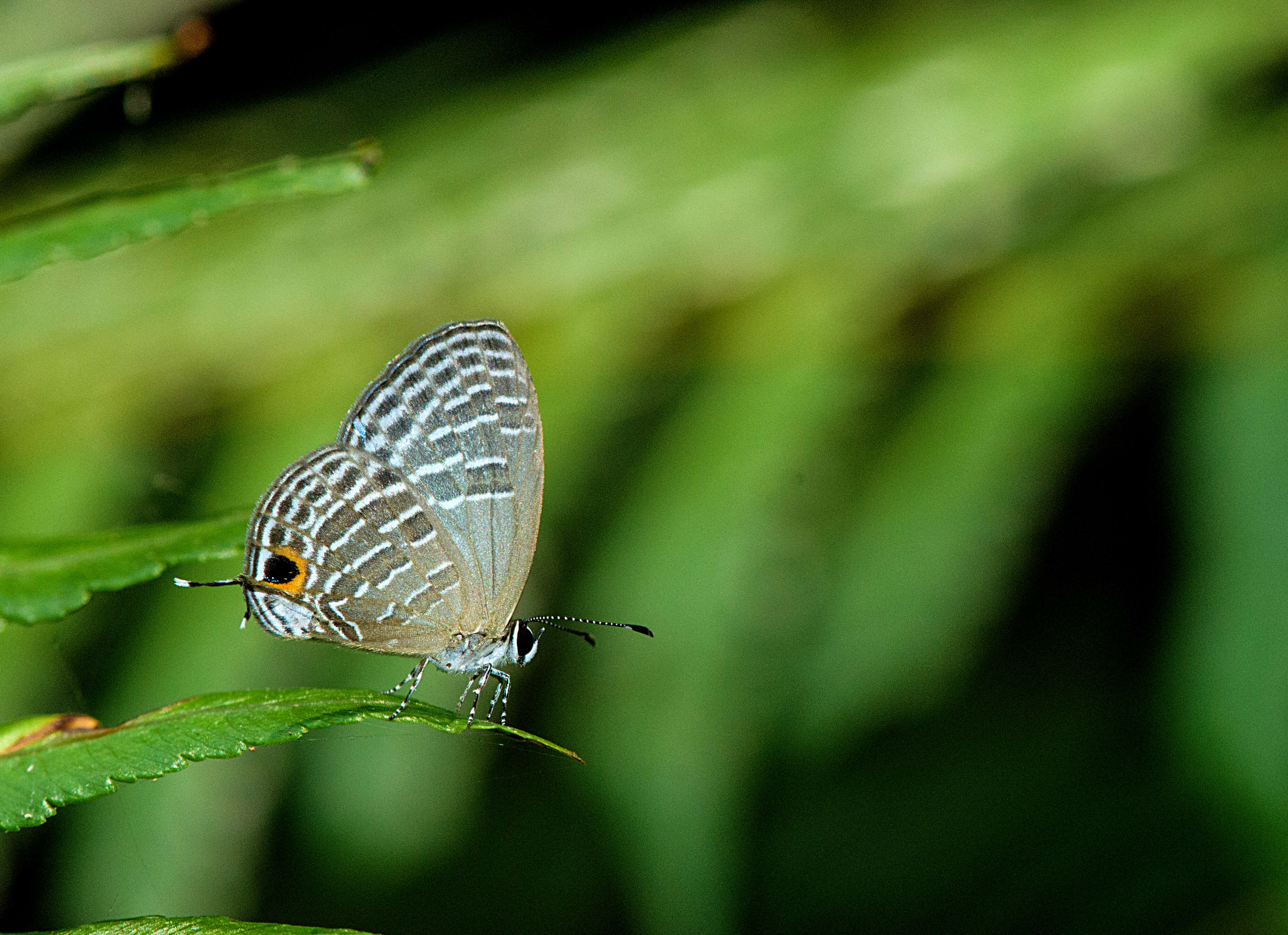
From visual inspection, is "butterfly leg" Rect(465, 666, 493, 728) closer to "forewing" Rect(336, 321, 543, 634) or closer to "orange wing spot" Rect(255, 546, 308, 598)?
"forewing" Rect(336, 321, 543, 634)

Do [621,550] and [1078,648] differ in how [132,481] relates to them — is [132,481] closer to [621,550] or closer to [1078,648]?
[621,550]

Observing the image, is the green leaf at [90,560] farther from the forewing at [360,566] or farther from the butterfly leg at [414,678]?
the butterfly leg at [414,678]

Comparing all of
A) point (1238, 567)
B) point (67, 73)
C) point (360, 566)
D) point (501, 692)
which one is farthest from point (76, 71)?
point (1238, 567)

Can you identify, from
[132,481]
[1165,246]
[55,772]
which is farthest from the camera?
[132,481]

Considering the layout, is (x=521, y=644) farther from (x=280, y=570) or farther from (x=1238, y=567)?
(x=1238, y=567)

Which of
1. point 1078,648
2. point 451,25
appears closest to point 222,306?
point 451,25

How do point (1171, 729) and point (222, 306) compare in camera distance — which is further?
point (222, 306)
